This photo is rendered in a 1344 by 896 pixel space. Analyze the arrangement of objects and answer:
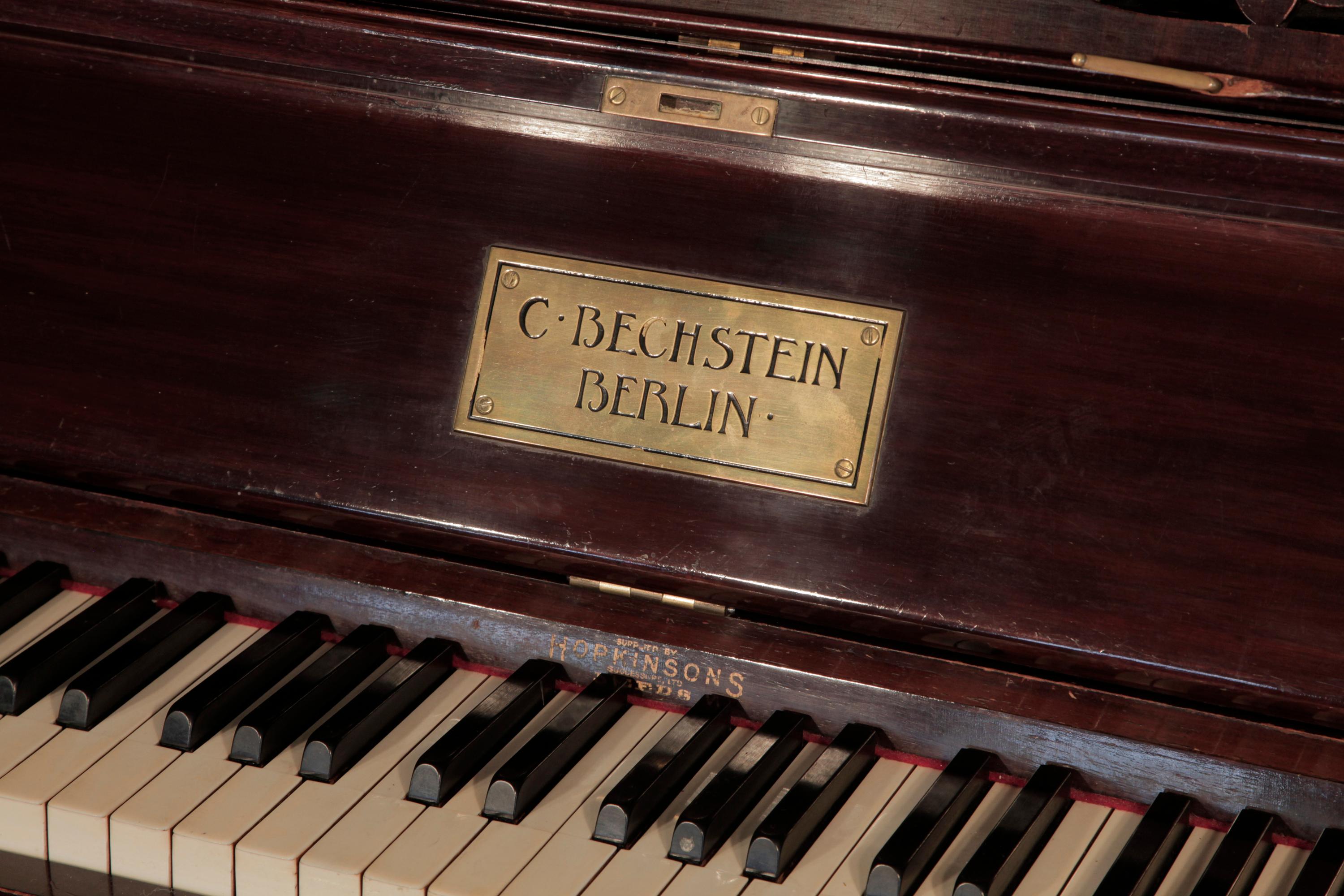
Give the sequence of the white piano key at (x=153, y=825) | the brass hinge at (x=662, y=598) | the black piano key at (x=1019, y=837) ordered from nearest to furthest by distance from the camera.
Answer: the black piano key at (x=1019, y=837), the white piano key at (x=153, y=825), the brass hinge at (x=662, y=598)

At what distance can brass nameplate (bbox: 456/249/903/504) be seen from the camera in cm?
152

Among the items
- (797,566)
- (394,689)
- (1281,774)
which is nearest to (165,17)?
(394,689)

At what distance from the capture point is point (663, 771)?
1385 mm

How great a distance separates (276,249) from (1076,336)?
104 cm

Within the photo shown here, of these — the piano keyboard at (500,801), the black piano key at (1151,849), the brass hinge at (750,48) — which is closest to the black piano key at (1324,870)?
the piano keyboard at (500,801)

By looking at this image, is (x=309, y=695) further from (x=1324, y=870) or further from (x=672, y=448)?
(x=1324, y=870)

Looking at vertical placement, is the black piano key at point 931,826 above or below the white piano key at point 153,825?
above

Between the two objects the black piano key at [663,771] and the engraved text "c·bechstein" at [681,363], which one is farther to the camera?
the engraved text "c·bechstein" at [681,363]

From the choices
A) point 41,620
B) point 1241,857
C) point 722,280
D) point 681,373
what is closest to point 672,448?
point 681,373

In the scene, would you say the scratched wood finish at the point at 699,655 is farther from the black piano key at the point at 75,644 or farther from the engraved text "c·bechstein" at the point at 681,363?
the engraved text "c·bechstein" at the point at 681,363

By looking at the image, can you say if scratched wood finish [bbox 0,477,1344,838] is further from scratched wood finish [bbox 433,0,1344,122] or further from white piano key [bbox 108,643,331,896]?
scratched wood finish [bbox 433,0,1344,122]

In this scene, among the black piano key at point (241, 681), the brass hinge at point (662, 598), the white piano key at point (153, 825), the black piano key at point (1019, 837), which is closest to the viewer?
the black piano key at point (1019, 837)

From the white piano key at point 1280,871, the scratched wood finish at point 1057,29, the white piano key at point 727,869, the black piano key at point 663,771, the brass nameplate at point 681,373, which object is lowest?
the white piano key at point 727,869

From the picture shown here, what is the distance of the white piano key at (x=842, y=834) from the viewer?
4.14ft
